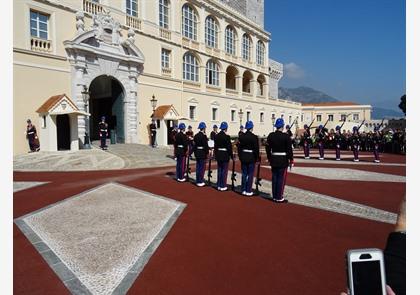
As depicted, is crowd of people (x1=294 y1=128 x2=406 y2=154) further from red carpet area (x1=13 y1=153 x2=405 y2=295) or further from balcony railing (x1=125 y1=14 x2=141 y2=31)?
red carpet area (x1=13 y1=153 x2=405 y2=295)

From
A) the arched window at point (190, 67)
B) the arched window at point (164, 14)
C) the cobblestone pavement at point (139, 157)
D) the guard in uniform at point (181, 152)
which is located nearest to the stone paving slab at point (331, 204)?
the guard in uniform at point (181, 152)

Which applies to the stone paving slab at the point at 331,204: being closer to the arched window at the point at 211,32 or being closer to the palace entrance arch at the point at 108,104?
the palace entrance arch at the point at 108,104

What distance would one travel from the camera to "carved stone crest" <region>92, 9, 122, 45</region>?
21.3 m

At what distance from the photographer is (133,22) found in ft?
81.0

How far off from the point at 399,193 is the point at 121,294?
8571 mm

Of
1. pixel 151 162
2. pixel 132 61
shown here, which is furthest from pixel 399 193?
pixel 132 61

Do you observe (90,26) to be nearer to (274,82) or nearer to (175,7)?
(175,7)

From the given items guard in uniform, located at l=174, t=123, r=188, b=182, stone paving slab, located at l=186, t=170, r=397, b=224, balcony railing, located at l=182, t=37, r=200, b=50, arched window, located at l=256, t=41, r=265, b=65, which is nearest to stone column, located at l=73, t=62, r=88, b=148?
guard in uniform, located at l=174, t=123, r=188, b=182

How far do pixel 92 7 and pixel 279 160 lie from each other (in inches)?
796

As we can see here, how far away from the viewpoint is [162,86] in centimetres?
2730

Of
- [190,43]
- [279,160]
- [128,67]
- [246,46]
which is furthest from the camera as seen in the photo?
[246,46]

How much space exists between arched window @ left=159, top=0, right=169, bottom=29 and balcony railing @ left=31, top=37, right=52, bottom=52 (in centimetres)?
1133

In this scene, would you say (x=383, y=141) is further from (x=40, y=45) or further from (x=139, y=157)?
(x=40, y=45)

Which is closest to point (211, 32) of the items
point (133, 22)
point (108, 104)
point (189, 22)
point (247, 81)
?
point (189, 22)
